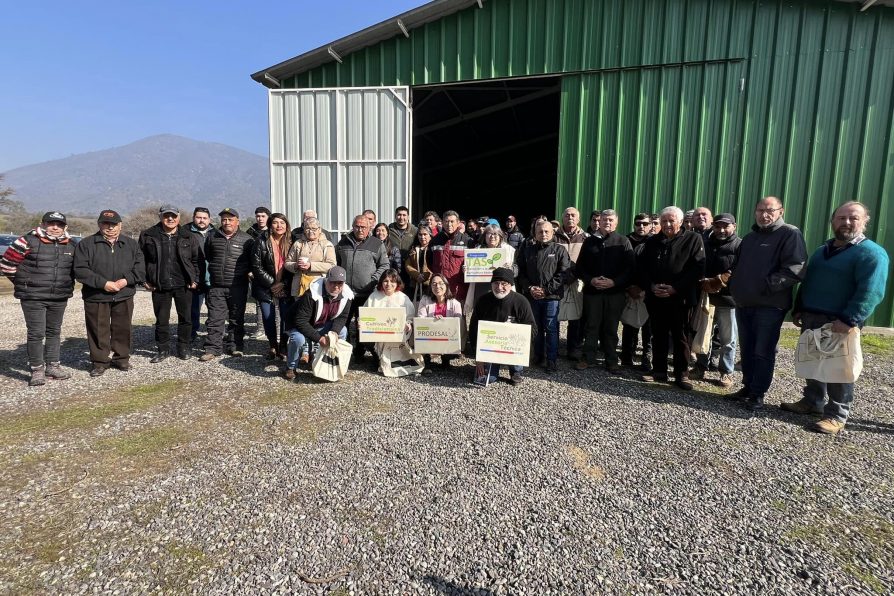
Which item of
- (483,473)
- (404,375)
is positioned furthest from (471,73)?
(483,473)

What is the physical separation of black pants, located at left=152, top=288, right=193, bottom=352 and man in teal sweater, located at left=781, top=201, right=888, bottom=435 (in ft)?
22.9

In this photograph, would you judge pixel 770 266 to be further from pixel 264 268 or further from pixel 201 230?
pixel 201 230

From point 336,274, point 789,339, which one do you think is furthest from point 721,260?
point 336,274

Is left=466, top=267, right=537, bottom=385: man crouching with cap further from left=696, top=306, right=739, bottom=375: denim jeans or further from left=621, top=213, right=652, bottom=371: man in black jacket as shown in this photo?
left=696, top=306, right=739, bottom=375: denim jeans

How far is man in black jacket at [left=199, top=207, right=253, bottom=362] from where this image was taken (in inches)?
228

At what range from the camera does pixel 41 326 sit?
4.82 m

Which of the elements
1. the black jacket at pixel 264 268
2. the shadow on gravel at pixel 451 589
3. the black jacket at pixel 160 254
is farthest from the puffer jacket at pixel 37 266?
the shadow on gravel at pixel 451 589

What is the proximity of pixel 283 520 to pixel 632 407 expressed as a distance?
11.1 feet

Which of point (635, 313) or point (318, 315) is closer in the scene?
point (318, 315)

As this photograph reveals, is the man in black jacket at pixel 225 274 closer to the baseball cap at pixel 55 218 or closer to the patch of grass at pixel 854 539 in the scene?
the baseball cap at pixel 55 218

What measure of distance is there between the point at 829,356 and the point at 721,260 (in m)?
1.45

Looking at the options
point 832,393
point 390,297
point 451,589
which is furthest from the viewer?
point 390,297

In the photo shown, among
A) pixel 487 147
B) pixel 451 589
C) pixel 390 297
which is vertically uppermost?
pixel 487 147

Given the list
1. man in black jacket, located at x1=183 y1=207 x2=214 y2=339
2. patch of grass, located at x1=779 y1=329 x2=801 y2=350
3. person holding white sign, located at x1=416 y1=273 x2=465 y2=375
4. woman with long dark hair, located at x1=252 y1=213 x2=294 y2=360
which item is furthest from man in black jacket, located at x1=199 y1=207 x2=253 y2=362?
patch of grass, located at x1=779 y1=329 x2=801 y2=350
